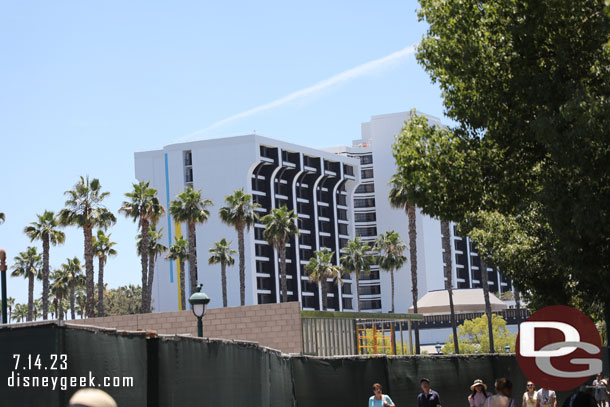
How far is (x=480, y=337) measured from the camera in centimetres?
8631

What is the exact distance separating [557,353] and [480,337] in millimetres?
→ 67930

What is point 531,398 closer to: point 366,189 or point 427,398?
point 427,398

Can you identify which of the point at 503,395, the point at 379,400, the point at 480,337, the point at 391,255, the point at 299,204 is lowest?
the point at 480,337

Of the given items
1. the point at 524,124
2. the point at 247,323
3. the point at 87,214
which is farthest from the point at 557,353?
the point at 87,214

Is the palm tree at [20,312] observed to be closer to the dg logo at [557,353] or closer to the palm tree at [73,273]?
the palm tree at [73,273]

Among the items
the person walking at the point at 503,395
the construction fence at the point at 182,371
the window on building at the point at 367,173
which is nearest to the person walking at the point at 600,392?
the construction fence at the point at 182,371

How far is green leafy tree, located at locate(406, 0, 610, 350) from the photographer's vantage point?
1552 centimetres

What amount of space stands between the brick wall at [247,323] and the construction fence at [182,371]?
12.4 meters

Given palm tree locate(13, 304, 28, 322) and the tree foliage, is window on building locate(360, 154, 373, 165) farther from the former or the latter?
the tree foliage

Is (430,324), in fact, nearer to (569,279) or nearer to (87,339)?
(569,279)

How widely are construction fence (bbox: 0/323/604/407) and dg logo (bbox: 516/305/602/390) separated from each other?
3.46m

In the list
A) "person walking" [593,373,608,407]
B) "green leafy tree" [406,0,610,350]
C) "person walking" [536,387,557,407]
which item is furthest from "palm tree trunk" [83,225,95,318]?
"person walking" [536,387,557,407]

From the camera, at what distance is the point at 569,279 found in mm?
25938

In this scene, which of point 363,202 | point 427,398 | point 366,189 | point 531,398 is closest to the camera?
point 427,398
